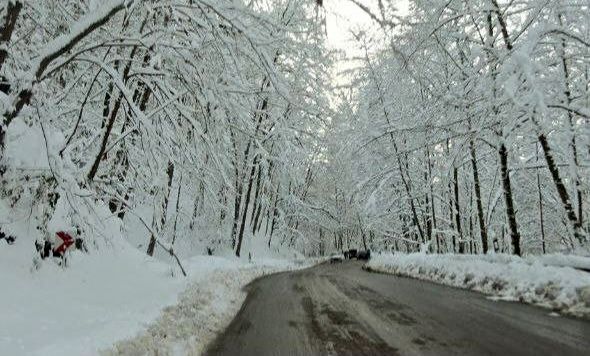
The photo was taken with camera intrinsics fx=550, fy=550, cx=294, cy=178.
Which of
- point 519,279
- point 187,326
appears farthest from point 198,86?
point 519,279

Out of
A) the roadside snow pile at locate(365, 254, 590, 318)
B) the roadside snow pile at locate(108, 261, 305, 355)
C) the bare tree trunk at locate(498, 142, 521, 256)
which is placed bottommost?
the roadside snow pile at locate(108, 261, 305, 355)

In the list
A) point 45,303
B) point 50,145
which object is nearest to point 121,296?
point 45,303

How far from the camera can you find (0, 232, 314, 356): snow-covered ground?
5.82m

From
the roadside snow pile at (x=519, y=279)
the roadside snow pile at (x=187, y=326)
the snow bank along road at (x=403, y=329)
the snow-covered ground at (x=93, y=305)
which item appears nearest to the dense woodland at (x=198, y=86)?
the snow-covered ground at (x=93, y=305)

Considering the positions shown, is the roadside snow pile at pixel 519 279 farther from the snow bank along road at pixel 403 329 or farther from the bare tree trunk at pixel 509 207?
the bare tree trunk at pixel 509 207

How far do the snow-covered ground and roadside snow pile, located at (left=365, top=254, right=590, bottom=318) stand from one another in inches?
225

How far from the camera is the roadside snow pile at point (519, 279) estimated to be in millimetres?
9039

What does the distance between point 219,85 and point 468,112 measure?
6.83 m

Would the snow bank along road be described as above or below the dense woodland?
below

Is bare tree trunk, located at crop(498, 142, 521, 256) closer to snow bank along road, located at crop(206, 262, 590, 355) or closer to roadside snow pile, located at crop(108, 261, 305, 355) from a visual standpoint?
snow bank along road, located at crop(206, 262, 590, 355)

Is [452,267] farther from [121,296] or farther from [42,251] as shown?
[42,251]

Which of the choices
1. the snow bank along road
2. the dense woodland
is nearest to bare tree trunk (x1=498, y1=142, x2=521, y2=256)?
the dense woodland

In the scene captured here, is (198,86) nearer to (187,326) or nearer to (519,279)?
(187,326)

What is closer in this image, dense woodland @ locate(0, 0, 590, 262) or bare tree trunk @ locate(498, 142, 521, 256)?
dense woodland @ locate(0, 0, 590, 262)
